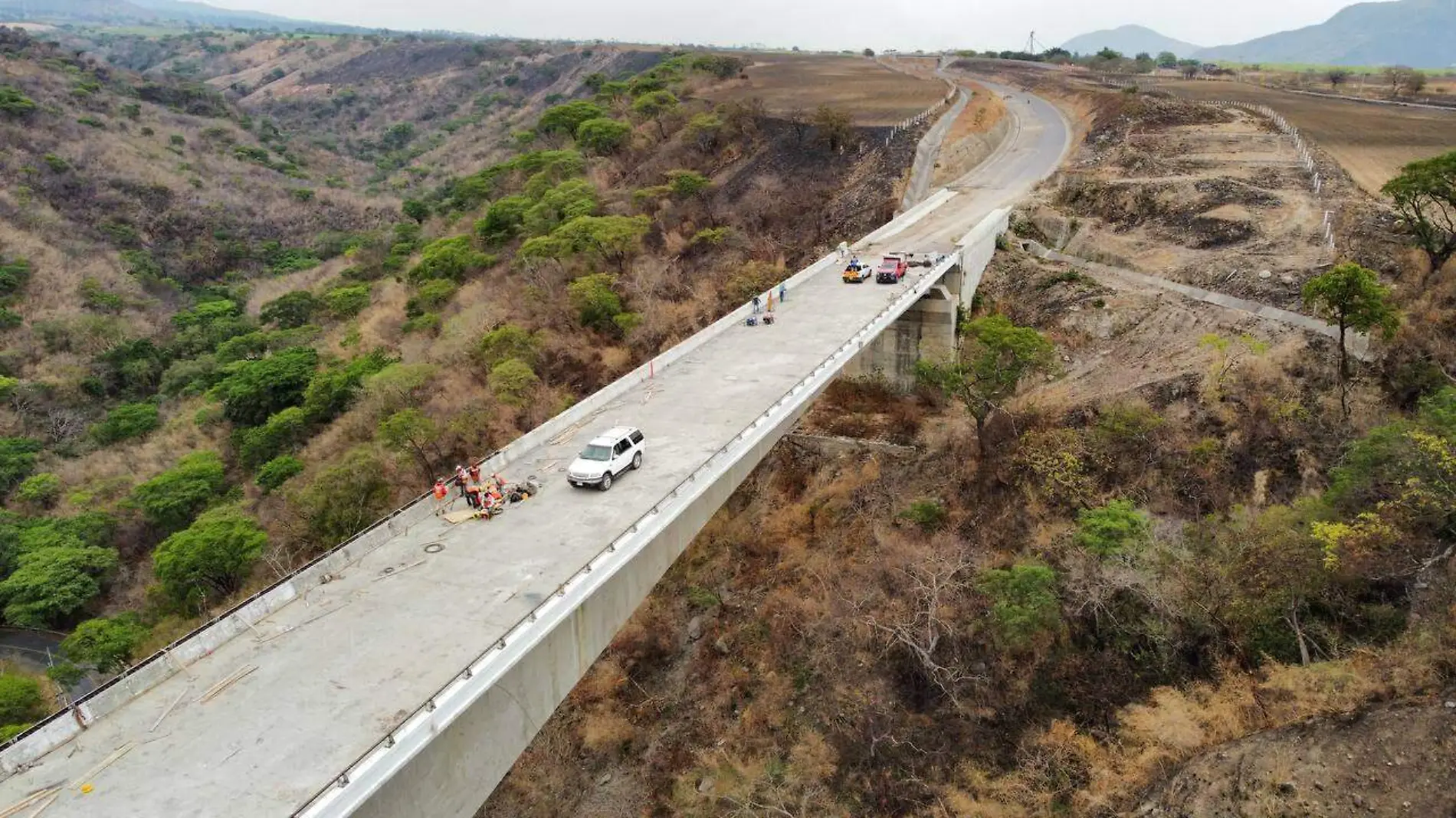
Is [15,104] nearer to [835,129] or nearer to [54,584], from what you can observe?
[54,584]

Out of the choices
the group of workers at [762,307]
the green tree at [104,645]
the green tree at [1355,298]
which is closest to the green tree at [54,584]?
the green tree at [104,645]

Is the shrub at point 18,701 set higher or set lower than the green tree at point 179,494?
lower

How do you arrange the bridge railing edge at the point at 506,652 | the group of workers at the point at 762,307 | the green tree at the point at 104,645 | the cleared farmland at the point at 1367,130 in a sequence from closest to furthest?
1. the bridge railing edge at the point at 506,652
2. the green tree at the point at 104,645
3. the group of workers at the point at 762,307
4. the cleared farmland at the point at 1367,130

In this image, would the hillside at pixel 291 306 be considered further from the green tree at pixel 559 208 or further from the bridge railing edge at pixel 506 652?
the bridge railing edge at pixel 506 652

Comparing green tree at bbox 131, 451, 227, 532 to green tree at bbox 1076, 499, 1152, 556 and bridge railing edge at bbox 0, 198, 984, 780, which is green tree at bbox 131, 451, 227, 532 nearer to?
bridge railing edge at bbox 0, 198, 984, 780

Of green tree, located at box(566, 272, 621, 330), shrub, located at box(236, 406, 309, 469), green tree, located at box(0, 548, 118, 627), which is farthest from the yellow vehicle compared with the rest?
green tree, located at box(0, 548, 118, 627)

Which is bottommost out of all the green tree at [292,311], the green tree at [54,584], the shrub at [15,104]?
the green tree at [54,584]
